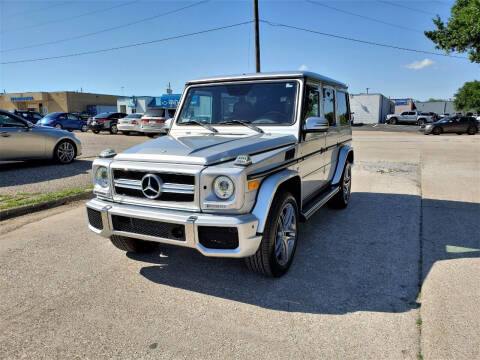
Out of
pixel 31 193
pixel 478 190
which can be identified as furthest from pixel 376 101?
pixel 31 193

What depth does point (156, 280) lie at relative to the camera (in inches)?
141

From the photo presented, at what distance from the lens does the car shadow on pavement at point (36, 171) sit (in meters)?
8.06

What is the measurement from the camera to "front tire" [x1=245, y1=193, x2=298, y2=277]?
3220 mm

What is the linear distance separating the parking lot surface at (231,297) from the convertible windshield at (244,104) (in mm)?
1592

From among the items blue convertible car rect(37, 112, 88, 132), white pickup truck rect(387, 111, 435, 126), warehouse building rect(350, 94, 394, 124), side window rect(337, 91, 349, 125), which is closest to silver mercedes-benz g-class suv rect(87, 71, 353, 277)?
side window rect(337, 91, 349, 125)

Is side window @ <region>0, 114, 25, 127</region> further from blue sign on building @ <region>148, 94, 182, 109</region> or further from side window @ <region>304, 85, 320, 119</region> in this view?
blue sign on building @ <region>148, 94, 182, 109</region>

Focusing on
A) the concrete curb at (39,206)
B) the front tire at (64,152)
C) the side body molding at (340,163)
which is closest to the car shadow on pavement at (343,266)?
the side body molding at (340,163)

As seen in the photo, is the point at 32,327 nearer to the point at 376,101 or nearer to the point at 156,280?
the point at 156,280

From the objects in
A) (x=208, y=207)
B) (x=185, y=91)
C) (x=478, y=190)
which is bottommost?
(x=478, y=190)

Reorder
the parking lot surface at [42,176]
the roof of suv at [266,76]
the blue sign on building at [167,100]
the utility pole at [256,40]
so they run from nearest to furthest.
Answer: the roof of suv at [266,76] → the parking lot surface at [42,176] → the utility pole at [256,40] → the blue sign on building at [167,100]

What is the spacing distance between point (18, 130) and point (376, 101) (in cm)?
5363

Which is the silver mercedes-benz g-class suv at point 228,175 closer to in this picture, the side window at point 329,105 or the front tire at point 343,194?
the side window at point 329,105

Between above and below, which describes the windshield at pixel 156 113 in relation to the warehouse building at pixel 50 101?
below

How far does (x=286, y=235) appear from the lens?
3.63m
